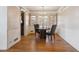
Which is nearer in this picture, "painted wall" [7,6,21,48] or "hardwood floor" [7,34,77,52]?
"hardwood floor" [7,34,77,52]

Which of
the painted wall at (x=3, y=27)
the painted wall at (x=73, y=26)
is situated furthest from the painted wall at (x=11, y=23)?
the painted wall at (x=73, y=26)

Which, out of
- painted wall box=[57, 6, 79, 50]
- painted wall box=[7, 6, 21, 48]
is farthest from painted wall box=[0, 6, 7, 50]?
painted wall box=[57, 6, 79, 50]

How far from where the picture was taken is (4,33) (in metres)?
4.61

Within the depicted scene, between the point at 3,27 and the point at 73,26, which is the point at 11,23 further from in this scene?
the point at 73,26

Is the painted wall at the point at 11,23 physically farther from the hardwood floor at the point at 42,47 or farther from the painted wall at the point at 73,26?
the painted wall at the point at 73,26

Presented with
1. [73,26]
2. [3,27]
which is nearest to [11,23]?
[3,27]

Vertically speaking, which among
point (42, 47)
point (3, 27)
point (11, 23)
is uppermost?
point (11, 23)

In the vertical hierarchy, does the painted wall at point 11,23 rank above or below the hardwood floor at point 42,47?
above

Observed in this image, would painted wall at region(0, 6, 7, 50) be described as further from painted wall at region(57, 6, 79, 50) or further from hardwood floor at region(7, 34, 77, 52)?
painted wall at region(57, 6, 79, 50)
